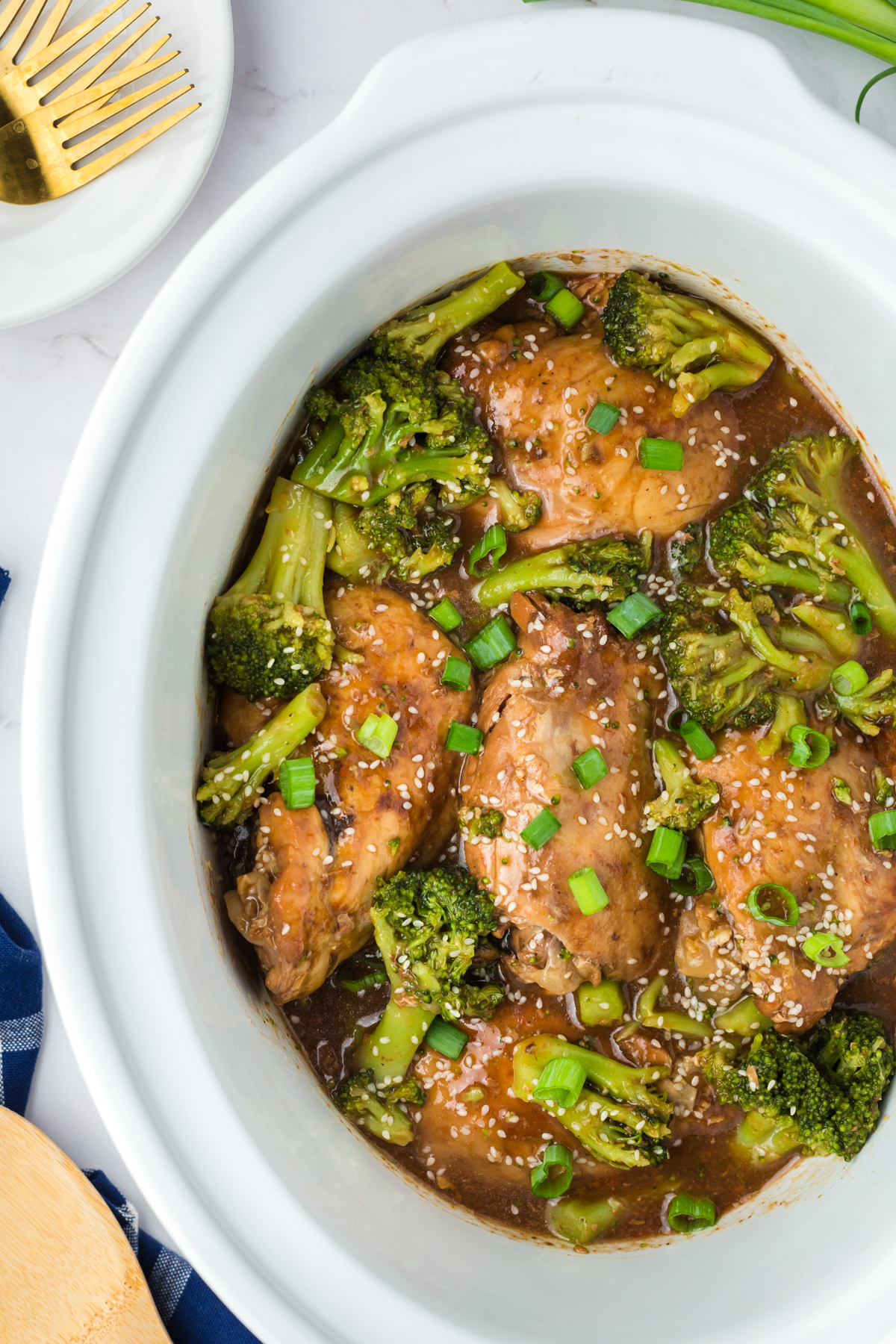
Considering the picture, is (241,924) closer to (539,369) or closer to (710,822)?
(710,822)

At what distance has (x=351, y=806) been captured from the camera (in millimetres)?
2500

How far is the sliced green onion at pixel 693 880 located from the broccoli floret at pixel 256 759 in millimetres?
1082

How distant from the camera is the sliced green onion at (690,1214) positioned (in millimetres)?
2723

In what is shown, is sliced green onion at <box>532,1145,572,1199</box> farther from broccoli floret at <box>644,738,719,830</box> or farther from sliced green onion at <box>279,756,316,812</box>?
sliced green onion at <box>279,756,316,812</box>

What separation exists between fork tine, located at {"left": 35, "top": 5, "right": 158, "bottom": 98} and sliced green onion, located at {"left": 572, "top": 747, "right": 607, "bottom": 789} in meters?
2.34

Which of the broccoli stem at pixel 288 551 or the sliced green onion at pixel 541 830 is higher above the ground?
the broccoli stem at pixel 288 551

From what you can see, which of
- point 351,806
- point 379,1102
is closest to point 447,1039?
point 379,1102

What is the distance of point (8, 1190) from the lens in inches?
125

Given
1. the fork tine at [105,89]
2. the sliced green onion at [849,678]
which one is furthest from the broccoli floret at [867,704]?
the fork tine at [105,89]

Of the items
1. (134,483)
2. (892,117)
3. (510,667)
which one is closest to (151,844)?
(134,483)

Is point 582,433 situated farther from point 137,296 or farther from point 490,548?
point 137,296

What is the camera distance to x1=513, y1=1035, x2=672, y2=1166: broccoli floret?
8.52 ft

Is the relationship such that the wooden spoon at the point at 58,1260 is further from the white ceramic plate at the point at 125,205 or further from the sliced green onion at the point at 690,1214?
the white ceramic plate at the point at 125,205

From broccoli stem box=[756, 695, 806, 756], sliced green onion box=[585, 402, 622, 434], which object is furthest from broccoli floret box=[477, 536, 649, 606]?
broccoli stem box=[756, 695, 806, 756]
